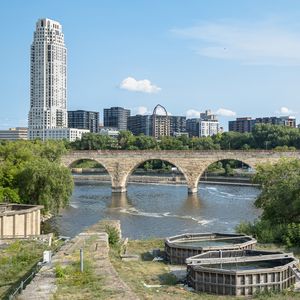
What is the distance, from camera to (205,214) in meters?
52.7

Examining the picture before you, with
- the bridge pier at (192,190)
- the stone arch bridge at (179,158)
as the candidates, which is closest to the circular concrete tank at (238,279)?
the bridge pier at (192,190)

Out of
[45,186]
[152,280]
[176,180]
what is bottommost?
[176,180]

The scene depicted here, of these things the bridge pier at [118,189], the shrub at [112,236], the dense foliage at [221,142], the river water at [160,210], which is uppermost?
the dense foliage at [221,142]

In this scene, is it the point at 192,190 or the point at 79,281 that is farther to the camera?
the point at 192,190

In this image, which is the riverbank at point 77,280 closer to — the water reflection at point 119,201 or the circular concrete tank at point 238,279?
the circular concrete tank at point 238,279

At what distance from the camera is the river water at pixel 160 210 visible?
44088mm

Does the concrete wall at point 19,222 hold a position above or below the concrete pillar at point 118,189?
above

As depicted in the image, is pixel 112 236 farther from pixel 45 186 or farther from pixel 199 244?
pixel 45 186

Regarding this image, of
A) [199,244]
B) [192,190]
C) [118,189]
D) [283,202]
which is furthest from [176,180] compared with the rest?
[199,244]

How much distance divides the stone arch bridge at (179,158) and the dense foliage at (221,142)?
38.6 metres

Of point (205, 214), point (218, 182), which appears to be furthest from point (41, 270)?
point (218, 182)

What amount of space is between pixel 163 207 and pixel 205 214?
6.73 m

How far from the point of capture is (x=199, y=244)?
25266mm

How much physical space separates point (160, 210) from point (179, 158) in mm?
20090
